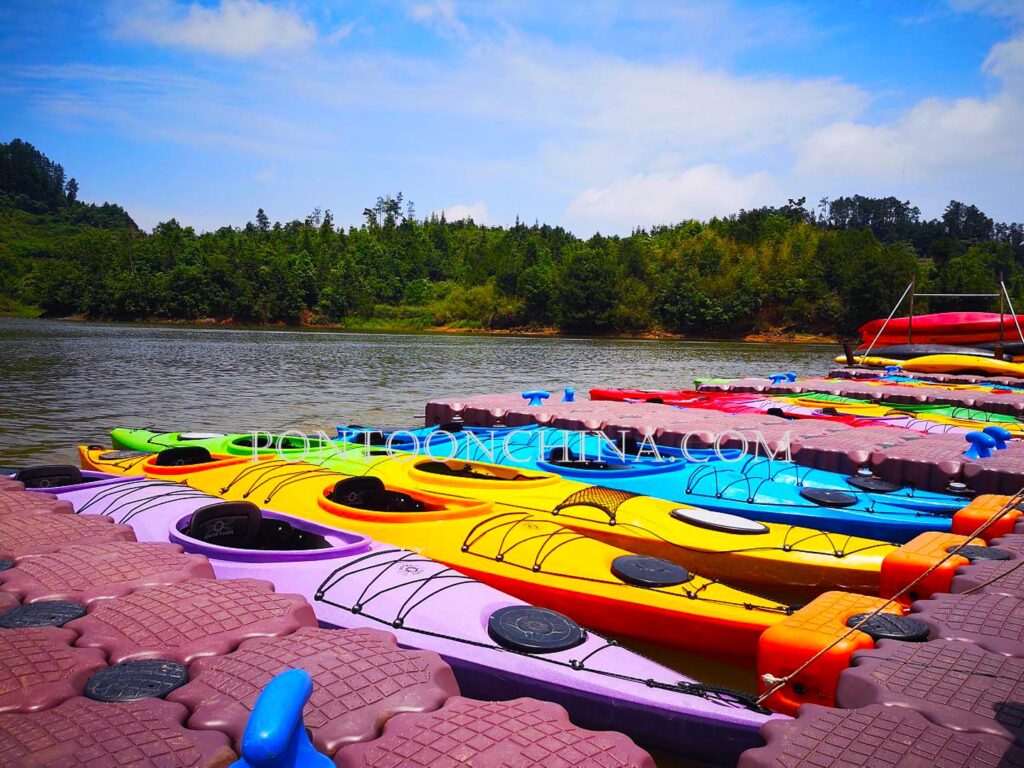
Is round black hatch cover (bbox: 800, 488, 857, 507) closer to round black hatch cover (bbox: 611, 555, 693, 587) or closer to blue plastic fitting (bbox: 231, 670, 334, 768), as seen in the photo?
round black hatch cover (bbox: 611, 555, 693, 587)

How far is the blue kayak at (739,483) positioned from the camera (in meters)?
5.84

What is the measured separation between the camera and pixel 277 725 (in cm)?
160

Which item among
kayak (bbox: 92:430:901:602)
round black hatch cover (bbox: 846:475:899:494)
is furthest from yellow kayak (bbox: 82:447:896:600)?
round black hatch cover (bbox: 846:475:899:494)

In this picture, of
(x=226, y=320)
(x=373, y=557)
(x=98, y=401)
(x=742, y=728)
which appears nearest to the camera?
(x=742, y=728)

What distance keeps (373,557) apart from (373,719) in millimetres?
1974

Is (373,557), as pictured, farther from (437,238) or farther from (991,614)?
(437,238)

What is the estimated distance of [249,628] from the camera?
2984mm

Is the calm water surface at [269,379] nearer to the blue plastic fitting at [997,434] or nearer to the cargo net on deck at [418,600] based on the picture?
the cargo net on deck at [418,600]

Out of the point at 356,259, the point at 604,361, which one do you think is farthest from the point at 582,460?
the point at 356,259

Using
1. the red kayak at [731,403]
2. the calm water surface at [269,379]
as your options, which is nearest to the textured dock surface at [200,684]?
the calm water surface at [269,379]

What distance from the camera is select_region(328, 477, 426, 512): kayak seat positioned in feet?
18.2

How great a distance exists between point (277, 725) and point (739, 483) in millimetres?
5734

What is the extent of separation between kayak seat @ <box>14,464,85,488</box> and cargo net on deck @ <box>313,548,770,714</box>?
3292 millimetres

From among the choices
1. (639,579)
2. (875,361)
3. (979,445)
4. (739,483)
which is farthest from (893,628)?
(875,361)
